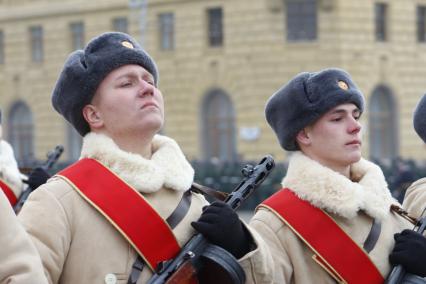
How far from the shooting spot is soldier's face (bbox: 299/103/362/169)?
461cm

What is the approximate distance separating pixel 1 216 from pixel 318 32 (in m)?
28.5

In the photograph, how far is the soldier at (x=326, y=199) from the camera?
4.41m

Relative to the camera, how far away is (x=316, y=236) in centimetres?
443

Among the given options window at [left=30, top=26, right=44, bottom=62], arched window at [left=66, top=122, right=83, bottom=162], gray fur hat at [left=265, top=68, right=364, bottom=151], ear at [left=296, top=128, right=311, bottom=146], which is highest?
gray fur hat at [left=265, top=68, right=364, bottom=151]

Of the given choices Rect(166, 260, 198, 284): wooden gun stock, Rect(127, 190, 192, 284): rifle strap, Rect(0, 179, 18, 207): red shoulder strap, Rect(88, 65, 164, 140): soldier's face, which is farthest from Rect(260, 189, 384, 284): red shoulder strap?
Rect(0, 179, 18, 207): red shoulder strap

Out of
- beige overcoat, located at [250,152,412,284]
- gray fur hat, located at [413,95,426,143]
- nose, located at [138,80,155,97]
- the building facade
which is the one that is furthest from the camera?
the building facade

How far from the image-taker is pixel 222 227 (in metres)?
3.99

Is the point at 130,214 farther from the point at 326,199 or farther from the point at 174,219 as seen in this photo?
the point at 326,199

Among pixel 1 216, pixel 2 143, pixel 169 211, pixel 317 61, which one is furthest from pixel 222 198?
pixel 317 61

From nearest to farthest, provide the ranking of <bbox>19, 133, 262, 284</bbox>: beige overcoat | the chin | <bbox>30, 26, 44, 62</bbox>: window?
<bbox>19, 133, 262, 284</bbox>: beige overcoat, the chin, <bbox>30, 26, 44, 62</bbox>: window

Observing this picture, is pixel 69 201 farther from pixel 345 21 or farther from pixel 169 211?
pixel 345 21

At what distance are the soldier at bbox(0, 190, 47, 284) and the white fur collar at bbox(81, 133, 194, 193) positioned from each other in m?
0.83

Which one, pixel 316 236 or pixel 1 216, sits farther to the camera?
pixel 316 236

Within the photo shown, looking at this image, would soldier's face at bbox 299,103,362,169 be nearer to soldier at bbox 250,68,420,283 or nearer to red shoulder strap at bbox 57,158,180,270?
soldier at bbox 250,68,420,283
